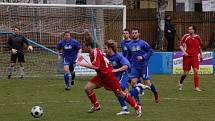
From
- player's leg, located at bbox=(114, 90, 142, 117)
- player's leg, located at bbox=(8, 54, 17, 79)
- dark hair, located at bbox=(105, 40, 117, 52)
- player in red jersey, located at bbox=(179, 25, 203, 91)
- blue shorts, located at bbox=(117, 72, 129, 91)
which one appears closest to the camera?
player's leg, located at bbox=(114, 90, 142, 117)

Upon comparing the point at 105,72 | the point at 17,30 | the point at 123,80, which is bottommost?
the point at 123,80

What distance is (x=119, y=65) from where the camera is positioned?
14.9 m

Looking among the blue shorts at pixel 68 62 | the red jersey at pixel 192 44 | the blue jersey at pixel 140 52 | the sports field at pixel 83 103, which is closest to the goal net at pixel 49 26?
the sports field at pixel 83 103

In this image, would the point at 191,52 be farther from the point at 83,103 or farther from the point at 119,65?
the point at 119,65

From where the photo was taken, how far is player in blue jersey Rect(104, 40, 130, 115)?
14566 mm

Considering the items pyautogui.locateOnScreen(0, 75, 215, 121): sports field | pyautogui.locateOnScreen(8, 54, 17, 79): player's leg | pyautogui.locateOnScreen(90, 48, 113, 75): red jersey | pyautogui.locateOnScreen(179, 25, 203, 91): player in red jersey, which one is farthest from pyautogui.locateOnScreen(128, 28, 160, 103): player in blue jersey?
pyautogui.locateOnScreen(8, 54, 17, 79): player's leg

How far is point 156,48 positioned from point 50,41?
600 inches

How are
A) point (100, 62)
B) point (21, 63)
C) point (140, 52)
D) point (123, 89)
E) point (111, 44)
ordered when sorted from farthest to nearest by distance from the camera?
point (21, 63) → point (140, 52) → point (123, 89) → point (111, 44) → point (100, 62)

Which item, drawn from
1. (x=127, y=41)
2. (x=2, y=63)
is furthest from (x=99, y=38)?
(x=127, y=41)

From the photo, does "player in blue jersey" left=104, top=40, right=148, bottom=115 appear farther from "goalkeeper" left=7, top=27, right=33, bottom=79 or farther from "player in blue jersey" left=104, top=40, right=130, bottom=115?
"goalkeeper" left=7, top=27, right=33, bottom=79

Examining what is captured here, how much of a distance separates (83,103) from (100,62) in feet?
10.2

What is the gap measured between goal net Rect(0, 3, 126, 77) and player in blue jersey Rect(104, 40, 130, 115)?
37.4ft

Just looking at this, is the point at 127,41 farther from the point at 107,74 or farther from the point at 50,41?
the point at 50,41

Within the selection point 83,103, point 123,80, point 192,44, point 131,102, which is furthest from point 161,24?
point 131,102
